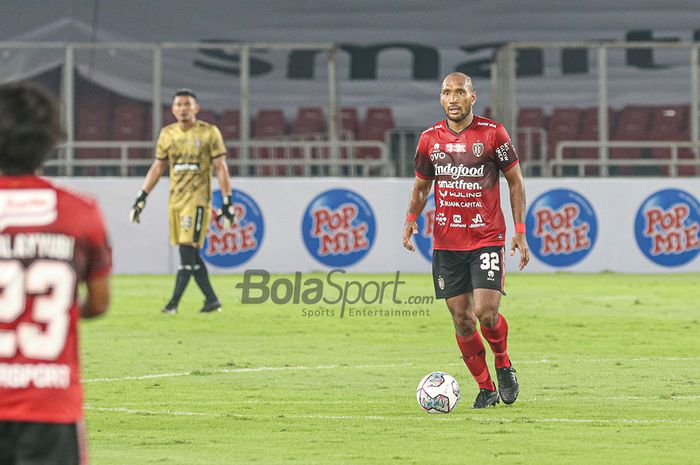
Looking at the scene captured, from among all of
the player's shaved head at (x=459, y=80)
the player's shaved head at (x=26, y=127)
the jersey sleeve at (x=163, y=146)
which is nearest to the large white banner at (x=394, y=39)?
the jersey sleeve at (x=163, y=146)

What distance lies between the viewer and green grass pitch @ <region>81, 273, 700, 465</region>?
805 cm

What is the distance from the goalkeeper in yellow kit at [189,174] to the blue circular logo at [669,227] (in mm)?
9962

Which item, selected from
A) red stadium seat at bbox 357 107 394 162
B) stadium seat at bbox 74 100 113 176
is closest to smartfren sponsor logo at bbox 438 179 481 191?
stadium seat at bbox 74 100 113 176

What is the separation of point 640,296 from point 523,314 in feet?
10.5

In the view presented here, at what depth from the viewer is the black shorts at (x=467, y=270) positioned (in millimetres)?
9712

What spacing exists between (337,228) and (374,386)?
522 inches

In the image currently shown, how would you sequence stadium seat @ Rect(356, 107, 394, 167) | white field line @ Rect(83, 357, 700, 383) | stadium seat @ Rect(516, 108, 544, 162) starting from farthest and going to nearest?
stadium seat @ Rect(356, 107, 394, 167), stadium seat @ Rect(516, 108, 544, 162), white field line @ Rect(83, 357, 700, 383)

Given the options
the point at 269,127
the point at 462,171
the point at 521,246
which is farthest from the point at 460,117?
the point at 269,127

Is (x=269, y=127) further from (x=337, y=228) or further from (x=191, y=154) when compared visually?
(x=191, y=154)

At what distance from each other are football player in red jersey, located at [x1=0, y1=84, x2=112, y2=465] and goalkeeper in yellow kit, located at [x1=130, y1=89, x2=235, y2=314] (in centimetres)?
1206

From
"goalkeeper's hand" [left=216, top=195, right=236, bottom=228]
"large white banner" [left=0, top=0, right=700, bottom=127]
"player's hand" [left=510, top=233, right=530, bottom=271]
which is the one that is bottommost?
"player's hand" [left=510, top=233, right=530, bottom=271]

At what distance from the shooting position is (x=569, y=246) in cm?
2458

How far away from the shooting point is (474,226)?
980cm

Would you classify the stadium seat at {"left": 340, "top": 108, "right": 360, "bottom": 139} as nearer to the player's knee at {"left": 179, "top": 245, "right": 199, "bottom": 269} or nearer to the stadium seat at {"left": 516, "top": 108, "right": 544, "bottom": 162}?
the stadium seat at {"left": 516, "top": 108, "right": 544, "bottom": 162}
